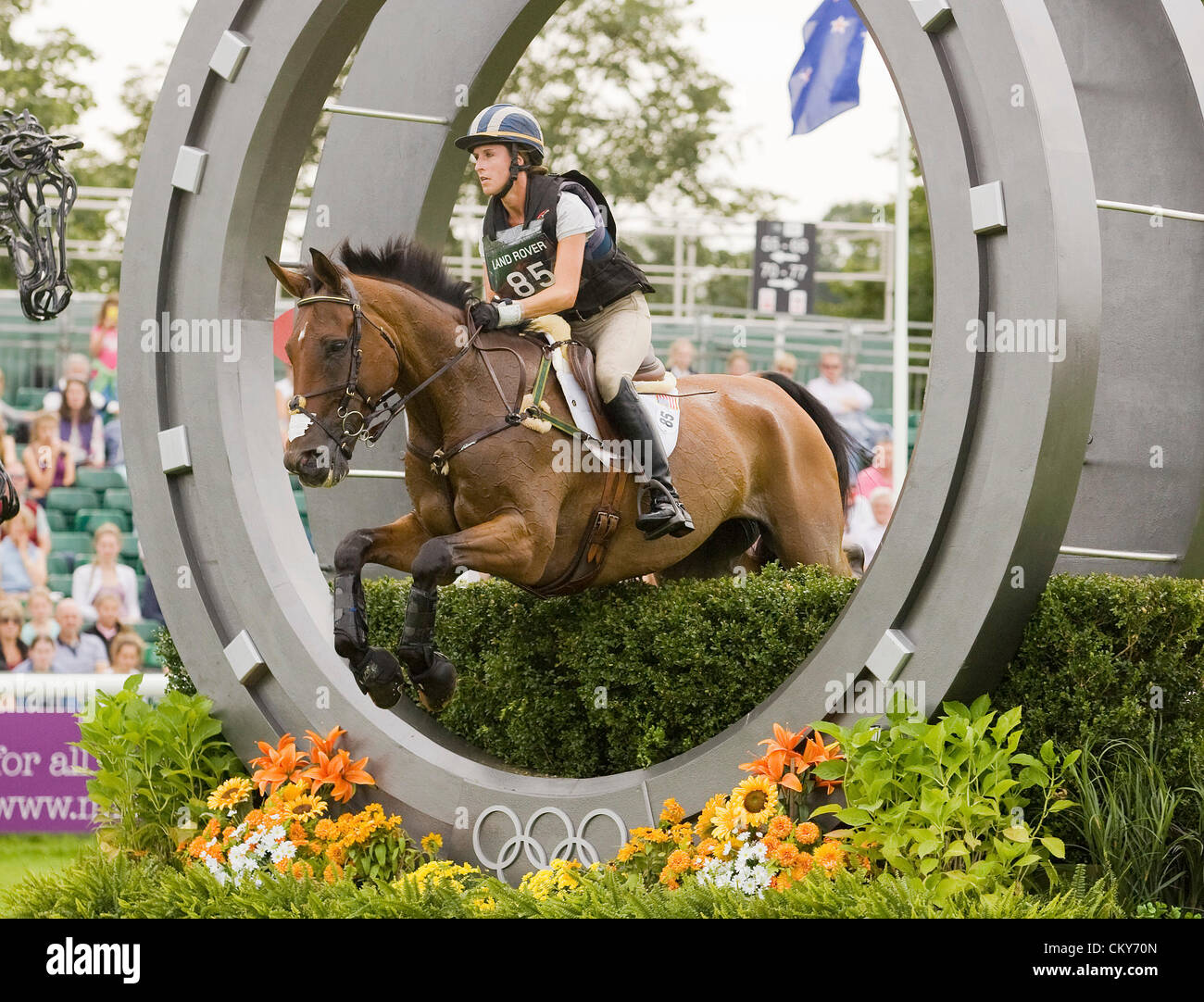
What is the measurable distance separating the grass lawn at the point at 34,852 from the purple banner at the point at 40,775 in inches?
3.8

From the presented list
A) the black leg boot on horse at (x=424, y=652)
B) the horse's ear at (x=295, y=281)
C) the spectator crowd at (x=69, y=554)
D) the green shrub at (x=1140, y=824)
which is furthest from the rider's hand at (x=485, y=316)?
the spectator crowd at (x=69, y=554)

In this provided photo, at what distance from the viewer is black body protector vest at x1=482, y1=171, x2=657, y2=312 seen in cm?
646

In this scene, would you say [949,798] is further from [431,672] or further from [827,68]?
[827,68]

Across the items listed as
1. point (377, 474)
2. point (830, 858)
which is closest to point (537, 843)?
point (830, 858)

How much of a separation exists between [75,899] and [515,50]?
5.11 metres

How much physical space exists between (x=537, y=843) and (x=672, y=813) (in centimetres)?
76

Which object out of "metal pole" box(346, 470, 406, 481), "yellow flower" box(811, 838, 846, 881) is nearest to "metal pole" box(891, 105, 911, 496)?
"metal pole" box(346, 470, 406, 481)

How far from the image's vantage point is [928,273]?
84.7 ft

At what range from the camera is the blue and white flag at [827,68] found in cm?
1312

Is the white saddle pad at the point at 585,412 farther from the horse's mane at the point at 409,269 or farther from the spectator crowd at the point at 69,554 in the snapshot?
the spectator crowd at the point at 69,554

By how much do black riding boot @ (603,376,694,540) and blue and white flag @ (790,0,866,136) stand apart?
759 centimetres

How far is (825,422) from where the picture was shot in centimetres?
782

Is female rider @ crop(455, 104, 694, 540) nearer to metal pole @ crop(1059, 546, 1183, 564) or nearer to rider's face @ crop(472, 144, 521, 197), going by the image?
rider's face @ crop(472, 144, 521, 197)

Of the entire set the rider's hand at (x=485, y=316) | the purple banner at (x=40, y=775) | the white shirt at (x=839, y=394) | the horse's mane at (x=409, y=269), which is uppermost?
the horse's mane at (x=409, y=269)
